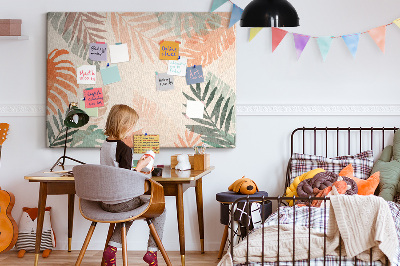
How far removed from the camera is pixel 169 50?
13.2ft

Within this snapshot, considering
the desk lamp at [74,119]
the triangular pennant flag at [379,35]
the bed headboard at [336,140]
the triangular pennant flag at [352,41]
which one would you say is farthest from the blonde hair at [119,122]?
the triangular pennant flag at [379,35]

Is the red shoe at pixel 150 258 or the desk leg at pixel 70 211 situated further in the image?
the desk leg at pixel 70 211

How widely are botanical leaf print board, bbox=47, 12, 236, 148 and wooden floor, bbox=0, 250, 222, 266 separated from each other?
2.63ft

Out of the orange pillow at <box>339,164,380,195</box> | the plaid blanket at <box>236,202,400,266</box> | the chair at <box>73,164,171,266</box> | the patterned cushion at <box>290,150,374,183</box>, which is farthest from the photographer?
the patterned cushion at <box>290,150,374,183</box>

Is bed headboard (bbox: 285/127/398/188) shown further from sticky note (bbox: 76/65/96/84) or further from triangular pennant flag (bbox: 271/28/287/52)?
sticky note (bbox: 76/65/96/84)

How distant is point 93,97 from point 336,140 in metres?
1.84

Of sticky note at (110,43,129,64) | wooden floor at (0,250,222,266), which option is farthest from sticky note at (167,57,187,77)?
wooden floor at (0,250,222,266)

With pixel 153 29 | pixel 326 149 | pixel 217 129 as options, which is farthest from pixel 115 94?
pixel 326 149

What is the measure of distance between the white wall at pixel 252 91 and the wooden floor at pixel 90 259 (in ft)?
0.35

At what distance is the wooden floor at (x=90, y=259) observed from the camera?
3697 mm

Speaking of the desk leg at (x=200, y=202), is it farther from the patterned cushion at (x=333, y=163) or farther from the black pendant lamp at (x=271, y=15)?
the black pendant lamp at (x=271, y=15)

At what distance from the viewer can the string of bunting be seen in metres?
3.93

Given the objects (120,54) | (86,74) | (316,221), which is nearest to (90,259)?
(86,74)

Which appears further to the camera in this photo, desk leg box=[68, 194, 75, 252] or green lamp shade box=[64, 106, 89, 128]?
desk leg box=[68, 194, 75, 252]
